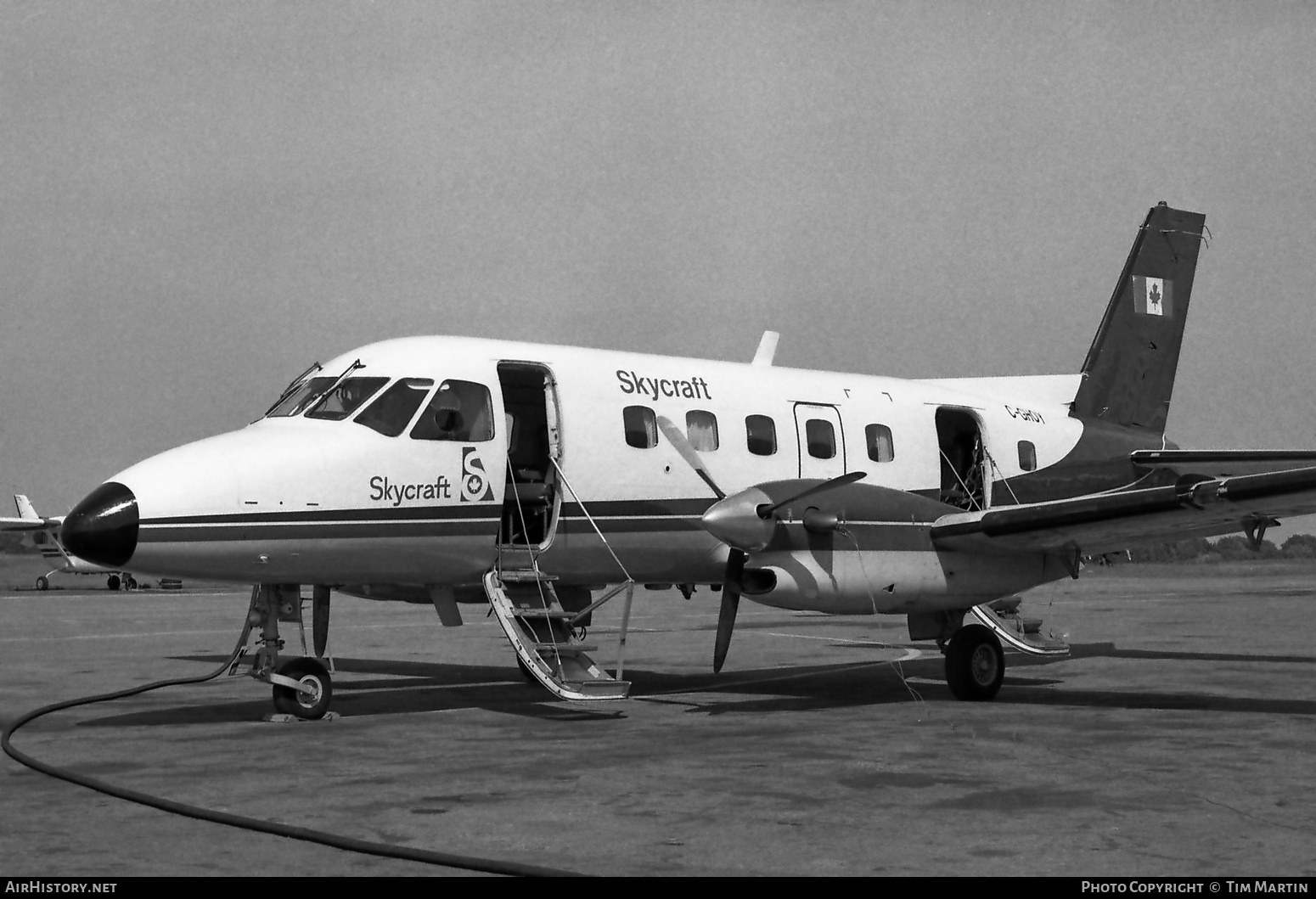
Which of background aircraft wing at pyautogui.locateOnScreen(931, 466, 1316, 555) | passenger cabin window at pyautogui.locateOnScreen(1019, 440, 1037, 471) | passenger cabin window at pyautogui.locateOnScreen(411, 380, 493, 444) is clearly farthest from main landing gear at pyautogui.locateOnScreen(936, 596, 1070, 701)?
passenger cabin window at pyautogui.locateOnScreen(411, 380, 493, 444)

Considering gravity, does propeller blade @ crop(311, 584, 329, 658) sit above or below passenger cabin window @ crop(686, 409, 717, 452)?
below

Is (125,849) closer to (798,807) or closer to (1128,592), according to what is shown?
(798,807)

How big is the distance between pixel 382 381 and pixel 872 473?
18.4ft

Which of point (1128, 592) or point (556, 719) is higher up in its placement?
point (556, 719)

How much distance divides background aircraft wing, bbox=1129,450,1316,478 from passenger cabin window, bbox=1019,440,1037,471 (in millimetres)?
1865

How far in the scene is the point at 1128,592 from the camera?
42781mm

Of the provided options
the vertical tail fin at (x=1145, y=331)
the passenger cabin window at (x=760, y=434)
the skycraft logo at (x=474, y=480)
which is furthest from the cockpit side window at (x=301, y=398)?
the vertical tail fin at (x=1145, y=331)

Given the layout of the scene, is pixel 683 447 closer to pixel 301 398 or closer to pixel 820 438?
pixel 820 438

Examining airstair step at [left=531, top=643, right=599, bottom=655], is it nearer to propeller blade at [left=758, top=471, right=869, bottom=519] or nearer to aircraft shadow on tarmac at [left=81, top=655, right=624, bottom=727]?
aircraft shadow on tarmac at [left=81, top=655, right=624, bottom=727]

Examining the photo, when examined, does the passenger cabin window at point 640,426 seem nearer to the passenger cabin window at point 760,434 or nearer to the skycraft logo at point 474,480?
the passenger cabin window at point 760,434

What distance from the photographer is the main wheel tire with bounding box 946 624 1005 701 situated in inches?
541

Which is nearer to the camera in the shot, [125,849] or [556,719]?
[125,849]

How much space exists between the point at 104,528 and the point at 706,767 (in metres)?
4.93
